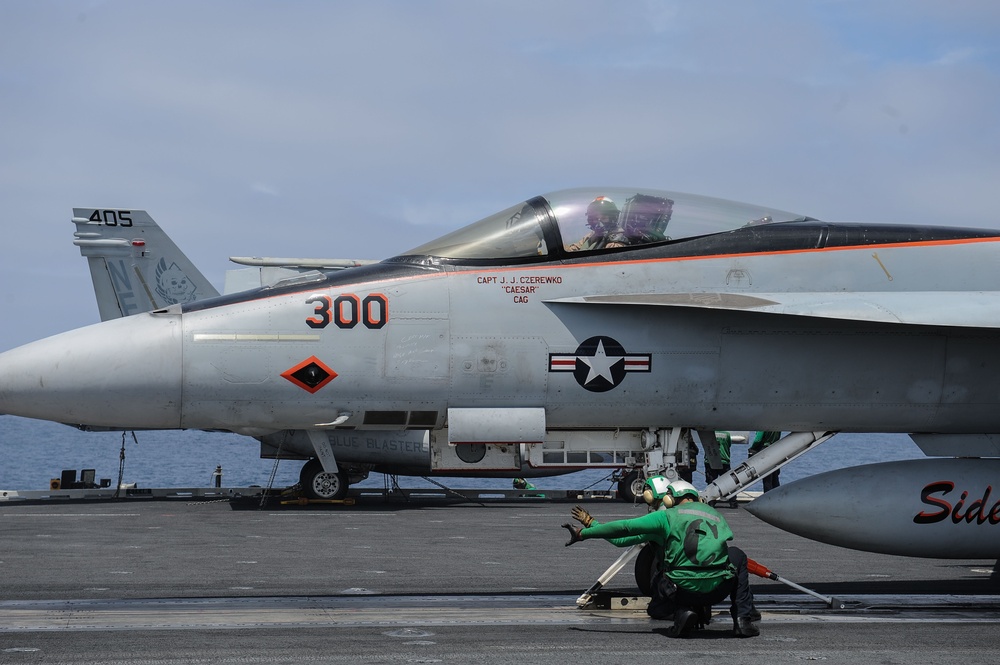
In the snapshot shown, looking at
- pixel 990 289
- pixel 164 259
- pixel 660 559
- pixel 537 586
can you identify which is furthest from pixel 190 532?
pixel 164 259

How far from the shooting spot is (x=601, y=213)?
9.13m

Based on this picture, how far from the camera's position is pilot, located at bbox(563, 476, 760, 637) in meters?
8.25

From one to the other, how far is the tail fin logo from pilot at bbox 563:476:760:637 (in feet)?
76.6

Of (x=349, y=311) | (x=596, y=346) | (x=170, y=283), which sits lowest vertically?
(x=596, y=346)

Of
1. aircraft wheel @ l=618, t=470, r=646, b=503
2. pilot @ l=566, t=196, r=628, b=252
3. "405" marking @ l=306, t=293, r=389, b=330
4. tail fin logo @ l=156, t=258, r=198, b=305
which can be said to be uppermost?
tail fin logo @ l=156, t=258, r=198, b=305

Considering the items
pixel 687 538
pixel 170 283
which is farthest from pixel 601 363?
pixel 170 283

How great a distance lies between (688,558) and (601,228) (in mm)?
2867

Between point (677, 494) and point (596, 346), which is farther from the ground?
point (596, 346)

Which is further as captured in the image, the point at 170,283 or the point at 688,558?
the point at 170,283

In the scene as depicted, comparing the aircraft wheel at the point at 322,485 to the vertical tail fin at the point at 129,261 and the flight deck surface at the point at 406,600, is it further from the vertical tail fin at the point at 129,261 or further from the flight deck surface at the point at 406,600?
the vertical tail fin at the point at 129,261

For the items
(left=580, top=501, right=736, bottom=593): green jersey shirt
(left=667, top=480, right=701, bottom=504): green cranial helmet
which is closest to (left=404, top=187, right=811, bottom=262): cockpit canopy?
(left=667, top=480, right=701, bottom=504): green cranial helmet

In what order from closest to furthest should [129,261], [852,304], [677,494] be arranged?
[677,494], [852,304], [129,261]

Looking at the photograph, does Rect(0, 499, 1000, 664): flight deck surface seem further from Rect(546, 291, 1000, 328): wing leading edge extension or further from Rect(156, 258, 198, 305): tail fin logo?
Rect(156, 258, 198, 305): tail fin logo

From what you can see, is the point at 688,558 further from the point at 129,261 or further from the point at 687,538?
the point at 129,261
